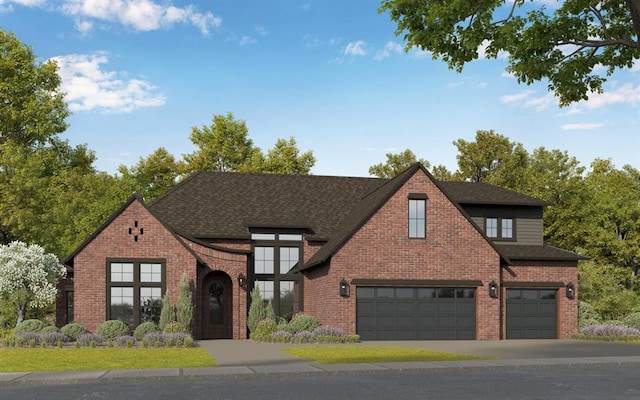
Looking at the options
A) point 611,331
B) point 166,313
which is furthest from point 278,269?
point 611,331

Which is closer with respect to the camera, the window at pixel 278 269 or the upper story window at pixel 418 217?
the upper story window at pixel 418 217

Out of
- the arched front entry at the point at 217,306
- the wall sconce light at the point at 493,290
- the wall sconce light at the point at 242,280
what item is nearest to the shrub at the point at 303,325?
the wall sconce light at the point at 242,280

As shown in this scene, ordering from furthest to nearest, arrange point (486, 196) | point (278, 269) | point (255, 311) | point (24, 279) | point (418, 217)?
point (486, 196)
point (278, 269)
point (255, 311)
point (418, 217)
point (24, 279)

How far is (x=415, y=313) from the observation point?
32.0 m

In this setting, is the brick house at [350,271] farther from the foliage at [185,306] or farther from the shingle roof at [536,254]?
the foliage at [185,306]

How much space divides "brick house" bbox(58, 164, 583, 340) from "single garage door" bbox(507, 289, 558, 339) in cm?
4

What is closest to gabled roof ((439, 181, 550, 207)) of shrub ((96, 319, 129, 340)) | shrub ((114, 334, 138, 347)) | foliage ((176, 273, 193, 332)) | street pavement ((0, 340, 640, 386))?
street pavement ((0, 340, 640, 386))

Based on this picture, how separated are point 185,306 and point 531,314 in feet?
49.4

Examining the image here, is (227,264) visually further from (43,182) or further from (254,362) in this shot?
(43,182)

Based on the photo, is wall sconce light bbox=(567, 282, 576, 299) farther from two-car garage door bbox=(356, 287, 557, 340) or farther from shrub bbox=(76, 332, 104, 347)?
shrub bbox=(76, 332, 104, 347)

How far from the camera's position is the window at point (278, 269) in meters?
35.7

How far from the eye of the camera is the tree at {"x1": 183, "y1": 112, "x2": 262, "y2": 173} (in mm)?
63250

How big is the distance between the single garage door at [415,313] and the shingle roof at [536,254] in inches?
112

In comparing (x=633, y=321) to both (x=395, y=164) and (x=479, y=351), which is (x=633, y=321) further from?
(x=395, y=164)
